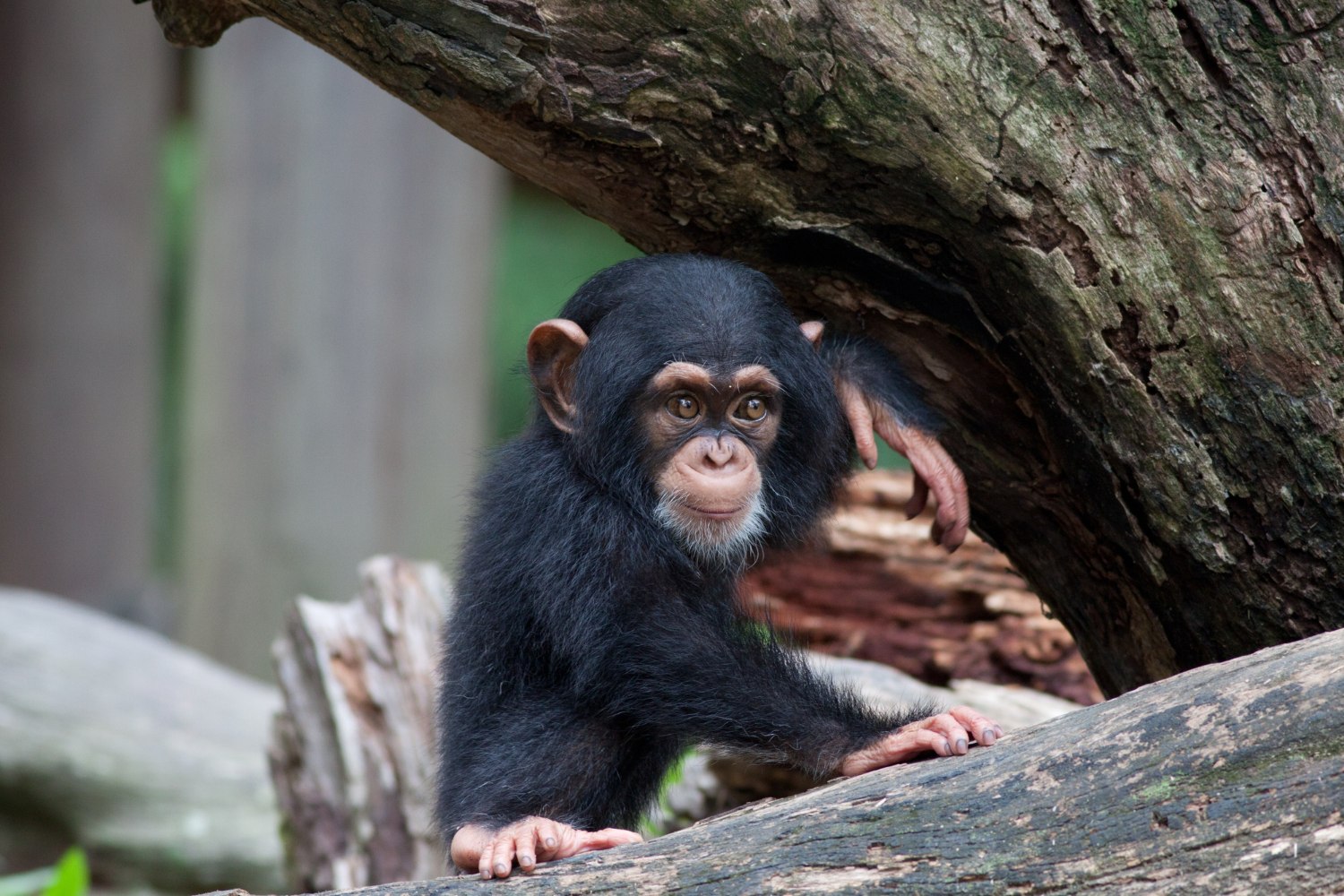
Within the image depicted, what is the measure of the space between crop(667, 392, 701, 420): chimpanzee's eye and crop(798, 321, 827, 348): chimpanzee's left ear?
0.30 meters

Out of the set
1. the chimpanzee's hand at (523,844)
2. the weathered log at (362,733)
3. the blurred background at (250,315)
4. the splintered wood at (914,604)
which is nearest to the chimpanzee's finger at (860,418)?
the chimpanzee's hand at (523,844)

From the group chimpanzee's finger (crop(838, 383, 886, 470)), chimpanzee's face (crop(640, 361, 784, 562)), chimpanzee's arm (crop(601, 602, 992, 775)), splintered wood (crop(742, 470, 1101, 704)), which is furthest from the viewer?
splintered wood (crop(742, 470, 1101, 704))

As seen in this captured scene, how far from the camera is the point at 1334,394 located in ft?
8.43

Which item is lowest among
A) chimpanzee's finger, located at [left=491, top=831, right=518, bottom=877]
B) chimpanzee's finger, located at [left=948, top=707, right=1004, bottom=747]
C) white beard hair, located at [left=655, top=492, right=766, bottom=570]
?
chimpanzee's finger, located at [left=491, top=831, right=518, bottom=877]

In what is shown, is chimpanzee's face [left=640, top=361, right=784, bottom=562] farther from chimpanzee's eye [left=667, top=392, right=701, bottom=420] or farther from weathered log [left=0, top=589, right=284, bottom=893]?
weathered log [left=0, top=589, right=284, bottom=893]

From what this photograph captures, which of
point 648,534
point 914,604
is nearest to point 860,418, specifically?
point 648,534

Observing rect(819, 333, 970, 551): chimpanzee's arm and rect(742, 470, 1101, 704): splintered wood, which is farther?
rect(742, 470, 1101, 704): splintered wood

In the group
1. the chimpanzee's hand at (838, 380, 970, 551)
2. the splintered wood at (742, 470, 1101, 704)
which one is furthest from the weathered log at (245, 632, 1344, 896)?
the splintered wood at (742, 470, 1101, 704)

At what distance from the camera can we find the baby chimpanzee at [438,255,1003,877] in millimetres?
2859

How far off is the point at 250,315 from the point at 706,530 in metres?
4.94

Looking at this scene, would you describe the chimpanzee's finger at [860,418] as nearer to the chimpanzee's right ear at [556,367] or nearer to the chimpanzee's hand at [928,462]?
the chimpanzee's hand at [928,462]

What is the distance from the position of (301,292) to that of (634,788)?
469cm

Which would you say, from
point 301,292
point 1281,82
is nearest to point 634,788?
point 1281,82

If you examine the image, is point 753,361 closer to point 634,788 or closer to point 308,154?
point 634,788
